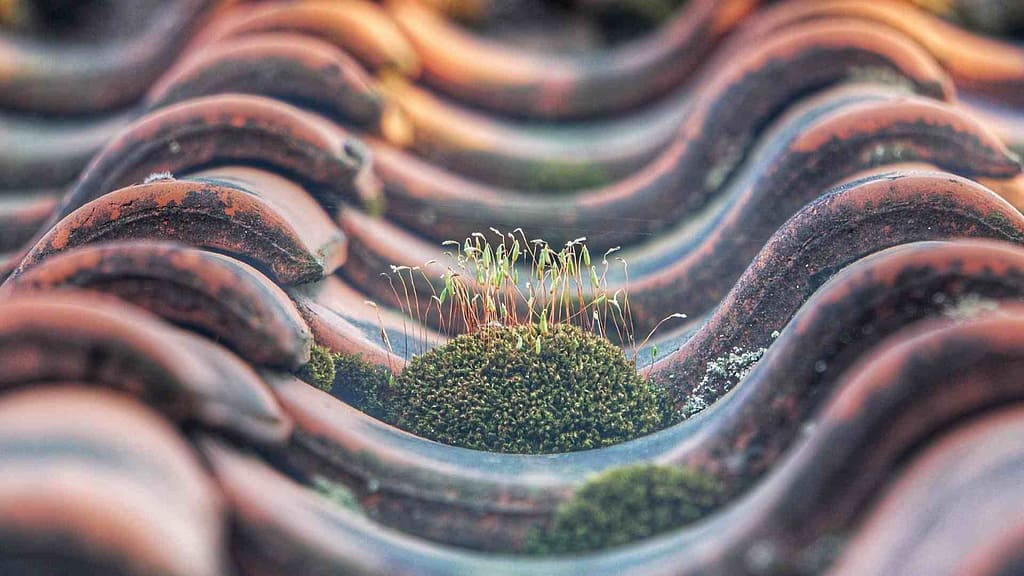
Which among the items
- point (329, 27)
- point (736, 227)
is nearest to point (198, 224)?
point (329, 27)

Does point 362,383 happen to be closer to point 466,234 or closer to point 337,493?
point 337,493

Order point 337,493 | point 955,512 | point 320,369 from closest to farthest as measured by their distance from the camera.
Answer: point 955,512 → point 337,493 → point 320,369

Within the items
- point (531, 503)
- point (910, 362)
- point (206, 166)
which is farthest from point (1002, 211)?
point (206, 166)

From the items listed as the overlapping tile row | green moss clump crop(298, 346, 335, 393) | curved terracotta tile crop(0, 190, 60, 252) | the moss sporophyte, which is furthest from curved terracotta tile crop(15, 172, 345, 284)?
curved terracotta tile crop(0, 190, 60, 252)

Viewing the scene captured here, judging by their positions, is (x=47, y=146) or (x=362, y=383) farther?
(x=47, y=146)

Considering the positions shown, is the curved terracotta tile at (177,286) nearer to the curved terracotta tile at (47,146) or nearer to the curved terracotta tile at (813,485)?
the curved terracotta tile at (813,485)

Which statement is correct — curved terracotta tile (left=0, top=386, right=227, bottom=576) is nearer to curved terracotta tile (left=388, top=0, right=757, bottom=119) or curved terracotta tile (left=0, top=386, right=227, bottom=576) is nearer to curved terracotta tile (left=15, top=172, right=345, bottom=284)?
curved terracotta tile (left=15, top=172, right=345, bottom=284)

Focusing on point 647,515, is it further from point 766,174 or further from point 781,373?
point 766,174
